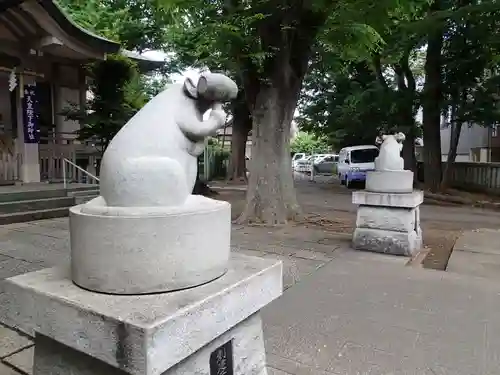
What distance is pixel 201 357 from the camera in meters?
1.69

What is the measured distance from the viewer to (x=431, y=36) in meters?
12.2

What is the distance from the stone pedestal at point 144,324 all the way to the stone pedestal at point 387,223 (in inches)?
159

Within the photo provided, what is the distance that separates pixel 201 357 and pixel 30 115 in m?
9.61

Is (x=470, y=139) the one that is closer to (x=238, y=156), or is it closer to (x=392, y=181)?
(x=238, y=156)

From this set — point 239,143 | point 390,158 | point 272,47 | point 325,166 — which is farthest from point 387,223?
point 325,166

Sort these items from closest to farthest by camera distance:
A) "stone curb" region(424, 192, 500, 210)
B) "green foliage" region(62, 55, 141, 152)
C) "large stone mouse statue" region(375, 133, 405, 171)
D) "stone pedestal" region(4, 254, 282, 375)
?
"stone pedestal" region(4, 254, 282, 375)
"large stone mouse statue" region(375, 133, 405, 171)
"green foliage" region(62, 55, 141, 152)
"stone curb" region(424, 192, 500, 210)

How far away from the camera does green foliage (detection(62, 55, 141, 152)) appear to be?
991 cm

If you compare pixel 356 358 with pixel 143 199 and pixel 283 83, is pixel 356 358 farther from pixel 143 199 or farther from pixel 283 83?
pixel 283 83

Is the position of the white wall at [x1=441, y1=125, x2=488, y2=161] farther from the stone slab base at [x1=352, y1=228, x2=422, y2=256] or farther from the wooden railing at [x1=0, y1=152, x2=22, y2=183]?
the wooden railing at [x1=0, y1=152, x2=22, y2=183]

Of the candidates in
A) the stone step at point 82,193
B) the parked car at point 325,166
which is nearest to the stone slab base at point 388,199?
the stone step at point 82,193

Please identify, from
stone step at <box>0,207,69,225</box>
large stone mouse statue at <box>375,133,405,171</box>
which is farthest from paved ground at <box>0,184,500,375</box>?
stone step at <box>0,207,69,225</box>

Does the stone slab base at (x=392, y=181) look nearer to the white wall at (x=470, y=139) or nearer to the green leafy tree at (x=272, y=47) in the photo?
the green leafy tree at (x=272, y=47)

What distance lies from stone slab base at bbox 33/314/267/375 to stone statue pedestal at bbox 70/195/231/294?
0.29m

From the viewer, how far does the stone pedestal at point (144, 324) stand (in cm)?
140
